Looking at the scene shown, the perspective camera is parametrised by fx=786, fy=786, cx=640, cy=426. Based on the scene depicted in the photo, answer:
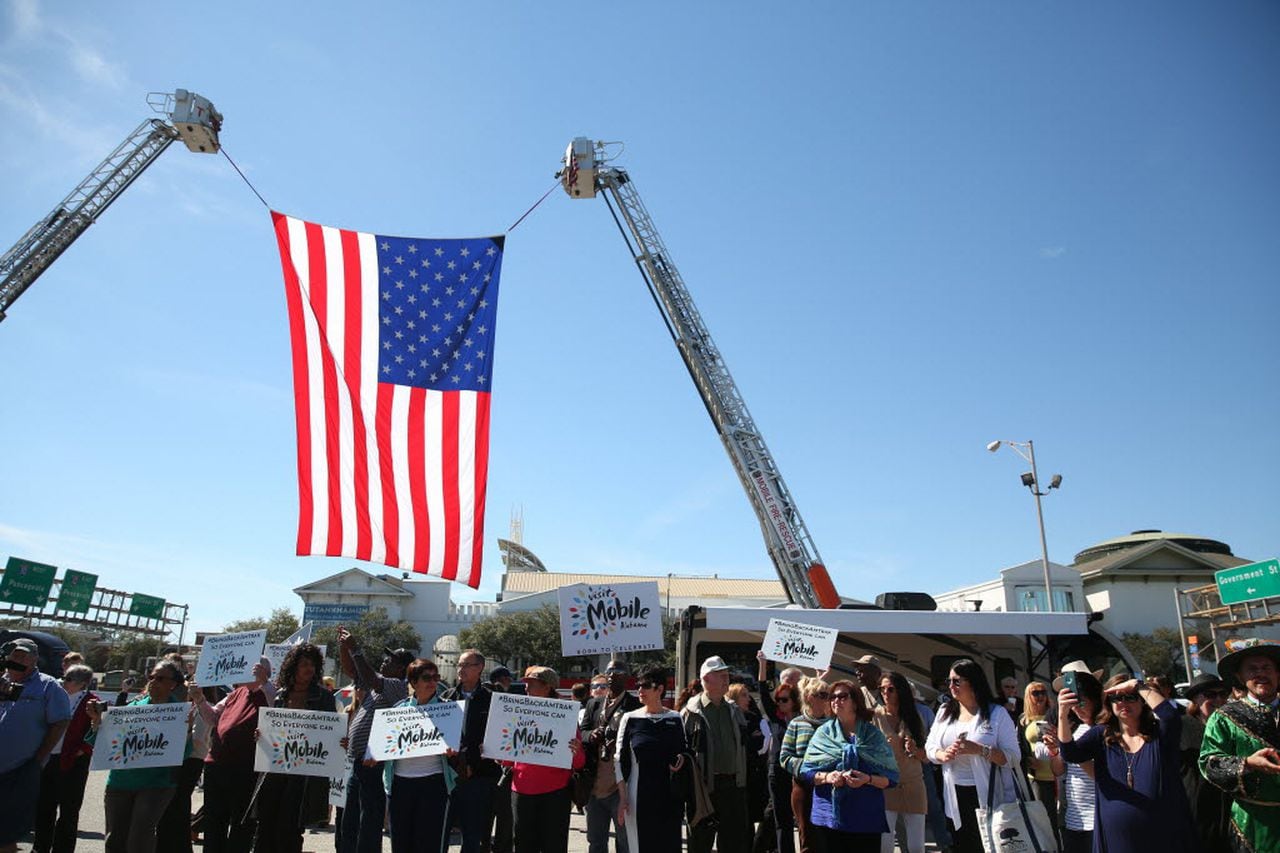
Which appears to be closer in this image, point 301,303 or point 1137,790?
point 1137,790

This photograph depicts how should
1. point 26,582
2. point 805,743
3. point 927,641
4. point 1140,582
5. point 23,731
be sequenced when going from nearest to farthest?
point 805,743 < point 23,731 < point 927,641 < point 26,582 < point 1140,582

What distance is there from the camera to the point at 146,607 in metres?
49.9

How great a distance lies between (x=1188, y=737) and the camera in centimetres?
595

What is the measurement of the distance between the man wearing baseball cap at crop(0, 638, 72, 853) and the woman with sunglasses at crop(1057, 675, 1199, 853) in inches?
296

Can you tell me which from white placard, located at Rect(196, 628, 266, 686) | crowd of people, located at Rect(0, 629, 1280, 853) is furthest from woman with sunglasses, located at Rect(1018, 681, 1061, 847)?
white placard, located at Rect(196, 628, 266, 686)

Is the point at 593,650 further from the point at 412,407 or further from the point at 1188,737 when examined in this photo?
the point at 1188,737

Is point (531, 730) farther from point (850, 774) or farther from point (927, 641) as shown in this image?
point (927, 641)

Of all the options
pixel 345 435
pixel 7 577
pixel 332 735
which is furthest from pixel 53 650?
pixel 7 577

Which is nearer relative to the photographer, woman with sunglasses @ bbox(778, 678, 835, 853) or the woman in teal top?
woman with sunglasses @ bbox(778, 678, 835, 853)

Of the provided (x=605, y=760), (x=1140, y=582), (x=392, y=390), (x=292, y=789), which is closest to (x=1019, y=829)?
(x=605, y=760)

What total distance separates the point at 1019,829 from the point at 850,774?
1.34m

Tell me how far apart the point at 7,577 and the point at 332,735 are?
45.0 m

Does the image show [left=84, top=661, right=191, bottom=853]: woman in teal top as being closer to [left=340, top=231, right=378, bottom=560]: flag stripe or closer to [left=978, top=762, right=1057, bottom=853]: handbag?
[left=340, top=231, right=378, bottom=560]: flag stripe

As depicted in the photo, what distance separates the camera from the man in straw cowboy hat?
4.41 m
